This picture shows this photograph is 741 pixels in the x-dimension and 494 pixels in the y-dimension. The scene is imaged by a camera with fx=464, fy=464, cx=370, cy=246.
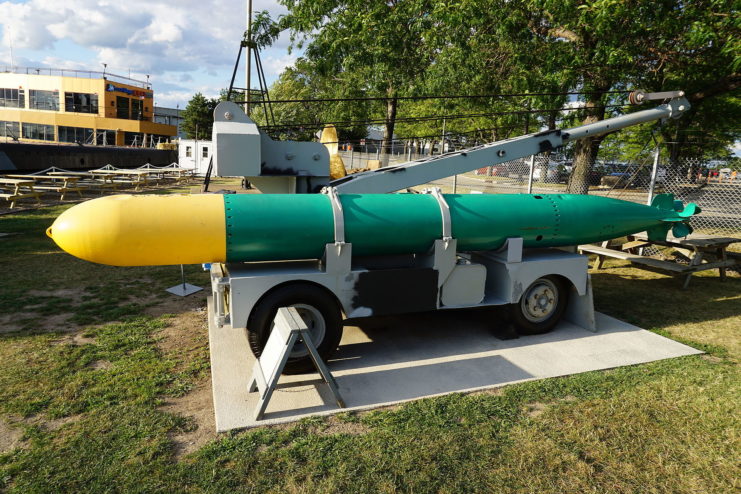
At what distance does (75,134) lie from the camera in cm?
4869

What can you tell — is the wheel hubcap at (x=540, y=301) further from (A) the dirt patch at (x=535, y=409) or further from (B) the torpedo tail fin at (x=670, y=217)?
(B) the torpedo tail fin at (x=670, y=217)

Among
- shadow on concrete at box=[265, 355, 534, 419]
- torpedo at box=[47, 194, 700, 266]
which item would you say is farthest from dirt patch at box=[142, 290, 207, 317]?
shadow on concrete at box=[265, 355, 534, 419]

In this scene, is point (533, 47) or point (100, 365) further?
point (533, 47)

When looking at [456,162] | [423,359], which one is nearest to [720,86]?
[456,162]

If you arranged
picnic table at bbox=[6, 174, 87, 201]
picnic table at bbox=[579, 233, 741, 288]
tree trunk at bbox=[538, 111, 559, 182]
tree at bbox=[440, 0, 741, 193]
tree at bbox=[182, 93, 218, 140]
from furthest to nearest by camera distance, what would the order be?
tree at bbox=[182, 93, 218, 140]
picnic table at bbox=[6, 174, 87, 201]
tree trunk at bbox=[538, 111, 559, 182]
tree at bbox=[440, 0, 741, 193]
picnic table at bbox=[579, 233, 741, 288]

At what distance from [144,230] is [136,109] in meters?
56.9

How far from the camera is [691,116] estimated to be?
59.9 ft

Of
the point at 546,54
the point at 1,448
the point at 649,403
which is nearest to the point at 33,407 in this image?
the point at 1,448

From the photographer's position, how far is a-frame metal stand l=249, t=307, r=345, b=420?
13.0ft

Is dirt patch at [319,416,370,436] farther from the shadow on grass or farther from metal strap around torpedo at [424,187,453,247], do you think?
the shadow on grass

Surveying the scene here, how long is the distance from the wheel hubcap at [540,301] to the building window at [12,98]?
6007 cm

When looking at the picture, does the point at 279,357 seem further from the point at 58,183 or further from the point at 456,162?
the point at 58,183

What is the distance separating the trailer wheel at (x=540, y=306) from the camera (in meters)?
6.12

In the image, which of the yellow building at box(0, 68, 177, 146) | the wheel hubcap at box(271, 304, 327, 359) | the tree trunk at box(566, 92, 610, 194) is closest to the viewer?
the wheel hubcap at box(271, 304, 327, 359)
